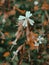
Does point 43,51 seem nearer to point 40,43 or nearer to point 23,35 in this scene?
point 40,43

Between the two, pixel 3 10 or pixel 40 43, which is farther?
pixel 3 10

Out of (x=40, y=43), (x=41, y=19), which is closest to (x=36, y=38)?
(x=40, y=43)

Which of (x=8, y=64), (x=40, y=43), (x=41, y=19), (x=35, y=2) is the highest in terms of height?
(x=35, y=2)

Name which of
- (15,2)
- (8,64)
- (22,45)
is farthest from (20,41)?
(15,2)

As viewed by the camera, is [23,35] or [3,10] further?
[3,10]

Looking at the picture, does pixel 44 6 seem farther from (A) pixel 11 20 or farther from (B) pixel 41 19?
(A) pixel 11 20

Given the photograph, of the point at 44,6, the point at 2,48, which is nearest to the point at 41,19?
the point at 44,6

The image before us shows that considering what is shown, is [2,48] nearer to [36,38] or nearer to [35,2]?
[36,38]

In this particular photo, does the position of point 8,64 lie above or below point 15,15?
below

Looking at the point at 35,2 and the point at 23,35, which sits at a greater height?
the point at 35,2
